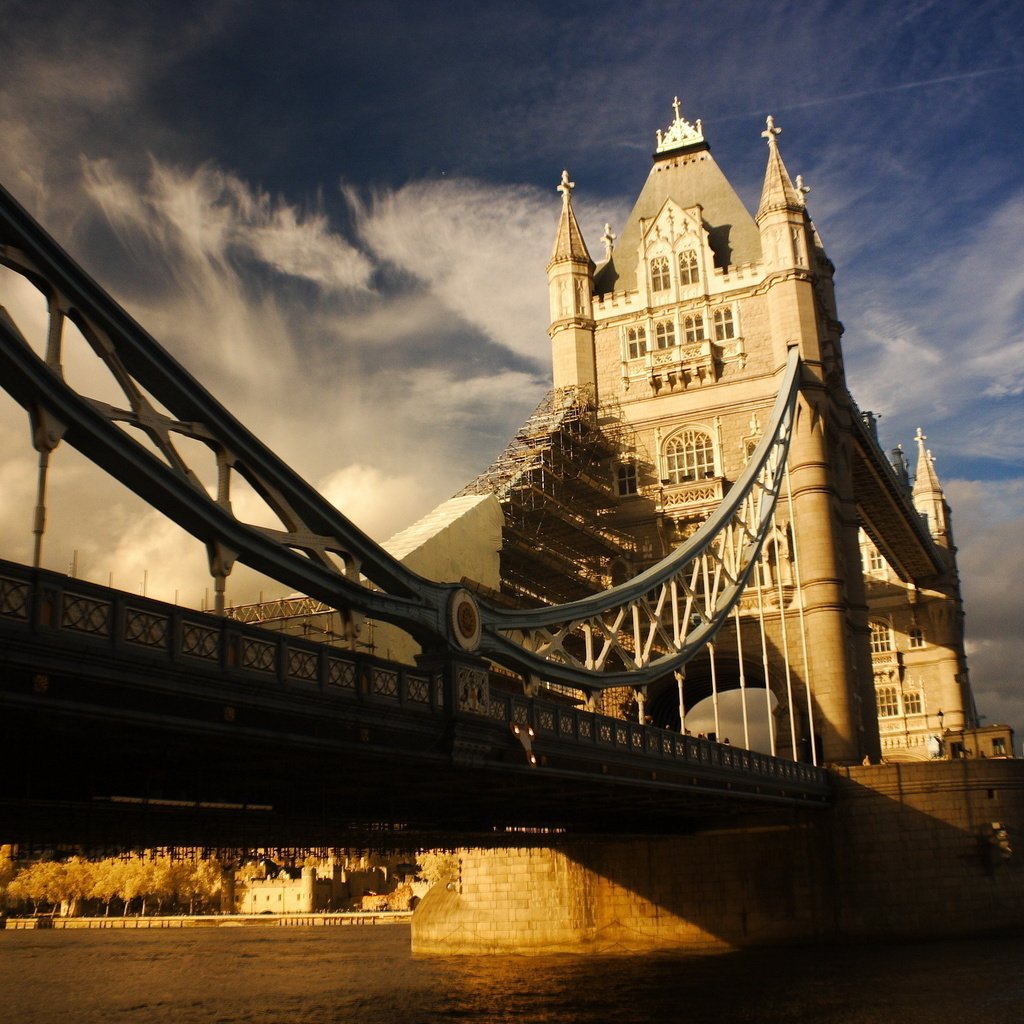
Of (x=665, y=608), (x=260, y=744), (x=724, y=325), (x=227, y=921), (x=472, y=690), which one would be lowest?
(x=227, y=921)

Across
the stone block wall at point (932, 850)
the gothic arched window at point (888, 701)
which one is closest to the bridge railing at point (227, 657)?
the stone block wall at point (932, 850)

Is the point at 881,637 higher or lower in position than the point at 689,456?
lower

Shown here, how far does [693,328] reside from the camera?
216 ft

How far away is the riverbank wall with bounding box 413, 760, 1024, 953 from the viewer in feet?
148

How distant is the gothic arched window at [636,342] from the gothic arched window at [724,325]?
12.1ft

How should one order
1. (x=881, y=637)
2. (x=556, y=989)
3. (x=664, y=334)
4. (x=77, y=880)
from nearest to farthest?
(x=556, y=989)
(x=664, y=334)
(x=881, y=637)
(x=77, y=880)

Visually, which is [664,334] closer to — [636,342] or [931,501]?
[636,342]

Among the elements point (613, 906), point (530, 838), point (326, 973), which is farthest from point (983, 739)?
point (326, 973)

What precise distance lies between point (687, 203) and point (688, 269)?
5.00 metres

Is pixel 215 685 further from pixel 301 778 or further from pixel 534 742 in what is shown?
pixel 534 742

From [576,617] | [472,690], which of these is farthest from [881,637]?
[472,690]

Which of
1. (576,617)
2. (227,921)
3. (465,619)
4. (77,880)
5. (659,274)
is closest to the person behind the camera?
(465,619)

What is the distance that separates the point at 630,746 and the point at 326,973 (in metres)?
23.1

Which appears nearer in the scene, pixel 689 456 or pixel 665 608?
pixel 689 456
